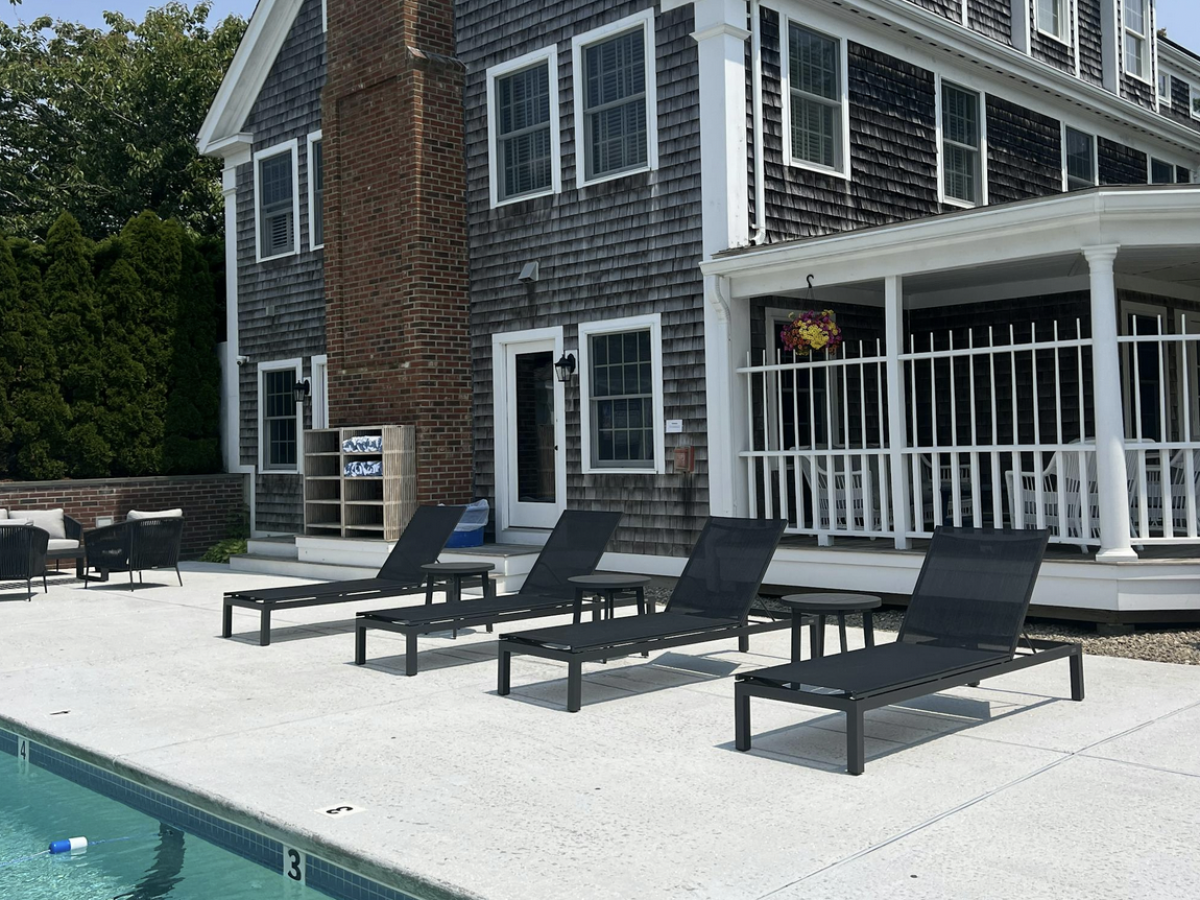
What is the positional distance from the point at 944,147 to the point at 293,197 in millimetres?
8686

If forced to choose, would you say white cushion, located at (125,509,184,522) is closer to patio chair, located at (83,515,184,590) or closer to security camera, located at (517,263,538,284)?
patio chair, located at (83,515,184,590)

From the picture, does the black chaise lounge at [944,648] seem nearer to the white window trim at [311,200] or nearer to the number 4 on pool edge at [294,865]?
the number 4 on pool edge at [294,865]

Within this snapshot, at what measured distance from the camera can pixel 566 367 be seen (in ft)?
40.9

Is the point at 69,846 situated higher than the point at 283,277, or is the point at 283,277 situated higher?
the point at 283,277

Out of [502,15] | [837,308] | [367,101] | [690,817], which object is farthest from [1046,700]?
[367,101]

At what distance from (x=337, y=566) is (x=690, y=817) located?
31.2 ft

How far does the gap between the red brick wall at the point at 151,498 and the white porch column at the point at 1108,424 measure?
12614mm

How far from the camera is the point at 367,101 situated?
1416cm

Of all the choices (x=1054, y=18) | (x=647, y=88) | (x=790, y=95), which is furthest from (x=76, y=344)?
(x=1054, y=18)

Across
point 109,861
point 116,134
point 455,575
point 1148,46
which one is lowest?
point 109,861

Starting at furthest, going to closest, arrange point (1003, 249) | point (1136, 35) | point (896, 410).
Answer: point (1136, 35) < point (896, 410) < point (1003, 249)

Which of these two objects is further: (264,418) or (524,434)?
(264,418)

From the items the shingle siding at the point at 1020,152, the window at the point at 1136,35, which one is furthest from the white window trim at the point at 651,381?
the window at the point at 1136,35

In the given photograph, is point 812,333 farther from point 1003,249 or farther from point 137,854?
point 137,854
